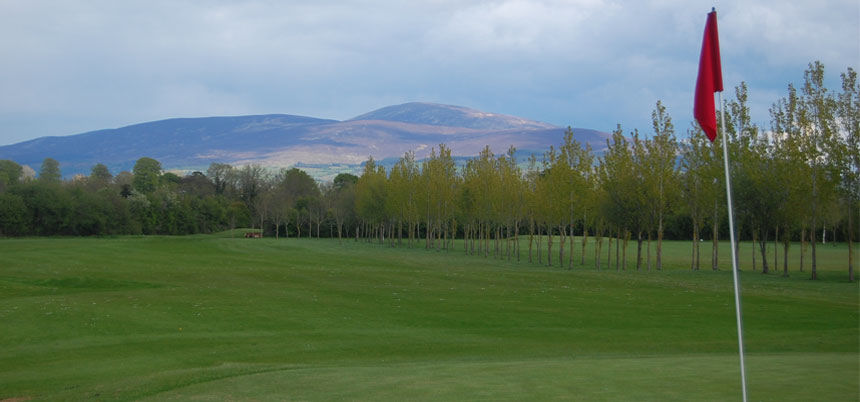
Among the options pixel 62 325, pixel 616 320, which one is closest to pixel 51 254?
pixel 62 325

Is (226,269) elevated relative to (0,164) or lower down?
lower down

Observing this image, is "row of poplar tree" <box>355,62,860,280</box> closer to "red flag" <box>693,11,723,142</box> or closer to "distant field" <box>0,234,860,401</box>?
"distant field" <box>0,234,860,401</box>

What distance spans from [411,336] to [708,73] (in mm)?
15674

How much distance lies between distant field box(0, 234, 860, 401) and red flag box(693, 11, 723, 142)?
164 inches

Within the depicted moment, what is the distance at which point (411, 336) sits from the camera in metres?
23.2

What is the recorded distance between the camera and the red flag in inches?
380

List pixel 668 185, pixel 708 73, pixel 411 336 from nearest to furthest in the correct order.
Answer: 1. pixel 708 73
2. pixel 411 336
3. pixel 668 185

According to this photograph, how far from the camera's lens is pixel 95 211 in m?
115

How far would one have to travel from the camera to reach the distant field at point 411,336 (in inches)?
475

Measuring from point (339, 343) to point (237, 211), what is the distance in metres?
141

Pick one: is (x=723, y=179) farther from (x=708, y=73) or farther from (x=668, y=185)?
(x=708, y=73)

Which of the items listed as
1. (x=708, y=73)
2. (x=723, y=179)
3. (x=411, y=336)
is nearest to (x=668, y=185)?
(x=723, y=179)

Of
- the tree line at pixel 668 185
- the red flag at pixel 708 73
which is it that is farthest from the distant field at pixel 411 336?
the tree line at pixel 668 185

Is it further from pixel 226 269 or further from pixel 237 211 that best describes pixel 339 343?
pixel 237 211
